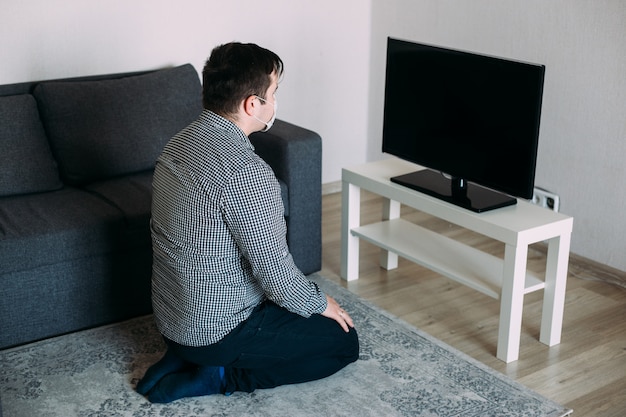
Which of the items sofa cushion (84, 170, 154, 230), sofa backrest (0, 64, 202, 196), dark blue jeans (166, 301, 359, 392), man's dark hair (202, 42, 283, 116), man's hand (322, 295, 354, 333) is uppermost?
man's dark hair (202, 42, 283, 116)

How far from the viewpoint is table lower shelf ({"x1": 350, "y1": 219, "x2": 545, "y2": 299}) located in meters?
2.89

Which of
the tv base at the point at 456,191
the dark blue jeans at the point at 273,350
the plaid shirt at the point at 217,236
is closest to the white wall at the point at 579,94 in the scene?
the tv base at the point at 456,191

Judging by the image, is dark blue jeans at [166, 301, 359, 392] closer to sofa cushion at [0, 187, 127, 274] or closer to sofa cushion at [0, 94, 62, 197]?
sofa cushion at [0, 187, 127, 274]

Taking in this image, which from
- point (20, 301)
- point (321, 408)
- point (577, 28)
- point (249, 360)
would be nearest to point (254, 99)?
point (249, 360)

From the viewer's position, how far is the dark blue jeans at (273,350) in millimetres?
2490

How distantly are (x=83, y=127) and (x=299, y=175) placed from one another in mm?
883

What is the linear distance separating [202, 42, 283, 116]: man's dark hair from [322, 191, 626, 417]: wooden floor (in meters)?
1.19

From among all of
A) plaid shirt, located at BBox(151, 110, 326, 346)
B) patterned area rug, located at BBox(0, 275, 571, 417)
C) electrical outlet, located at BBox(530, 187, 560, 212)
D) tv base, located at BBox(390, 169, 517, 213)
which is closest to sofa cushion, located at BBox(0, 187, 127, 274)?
patterned area rug, located at BBox(0, 275, 571, 417)

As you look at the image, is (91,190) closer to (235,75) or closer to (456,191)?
(235,75)

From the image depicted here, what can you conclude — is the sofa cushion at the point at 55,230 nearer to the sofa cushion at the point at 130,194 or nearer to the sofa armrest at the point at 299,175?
the sofa cushion at the point at 130,194

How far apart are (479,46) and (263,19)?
3.44 feet

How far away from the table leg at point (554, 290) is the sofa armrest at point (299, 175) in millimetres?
946

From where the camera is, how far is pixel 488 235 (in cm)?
278

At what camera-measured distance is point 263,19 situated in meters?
4.04
